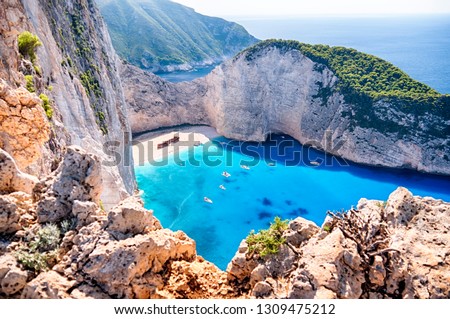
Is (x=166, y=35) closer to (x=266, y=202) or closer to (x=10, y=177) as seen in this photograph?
(x=266, y=202)

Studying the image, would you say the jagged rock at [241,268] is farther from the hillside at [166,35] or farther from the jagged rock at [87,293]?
the hillside at [166,35]

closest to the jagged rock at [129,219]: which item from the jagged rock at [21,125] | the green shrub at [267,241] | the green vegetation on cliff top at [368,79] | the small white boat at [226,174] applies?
the green shrub at [267,241]

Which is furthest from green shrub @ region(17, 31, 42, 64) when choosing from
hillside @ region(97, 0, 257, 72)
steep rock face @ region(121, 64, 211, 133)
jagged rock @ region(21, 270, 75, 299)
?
hillside @ region(97, 0, 257, 72)

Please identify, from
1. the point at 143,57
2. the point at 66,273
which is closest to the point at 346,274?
the point at 66,273

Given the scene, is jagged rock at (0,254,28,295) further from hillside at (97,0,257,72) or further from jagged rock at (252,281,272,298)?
hillside at (97,0,257,72)

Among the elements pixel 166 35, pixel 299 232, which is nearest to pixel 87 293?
pixel 299 232

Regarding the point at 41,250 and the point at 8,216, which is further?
the point at 8,216
